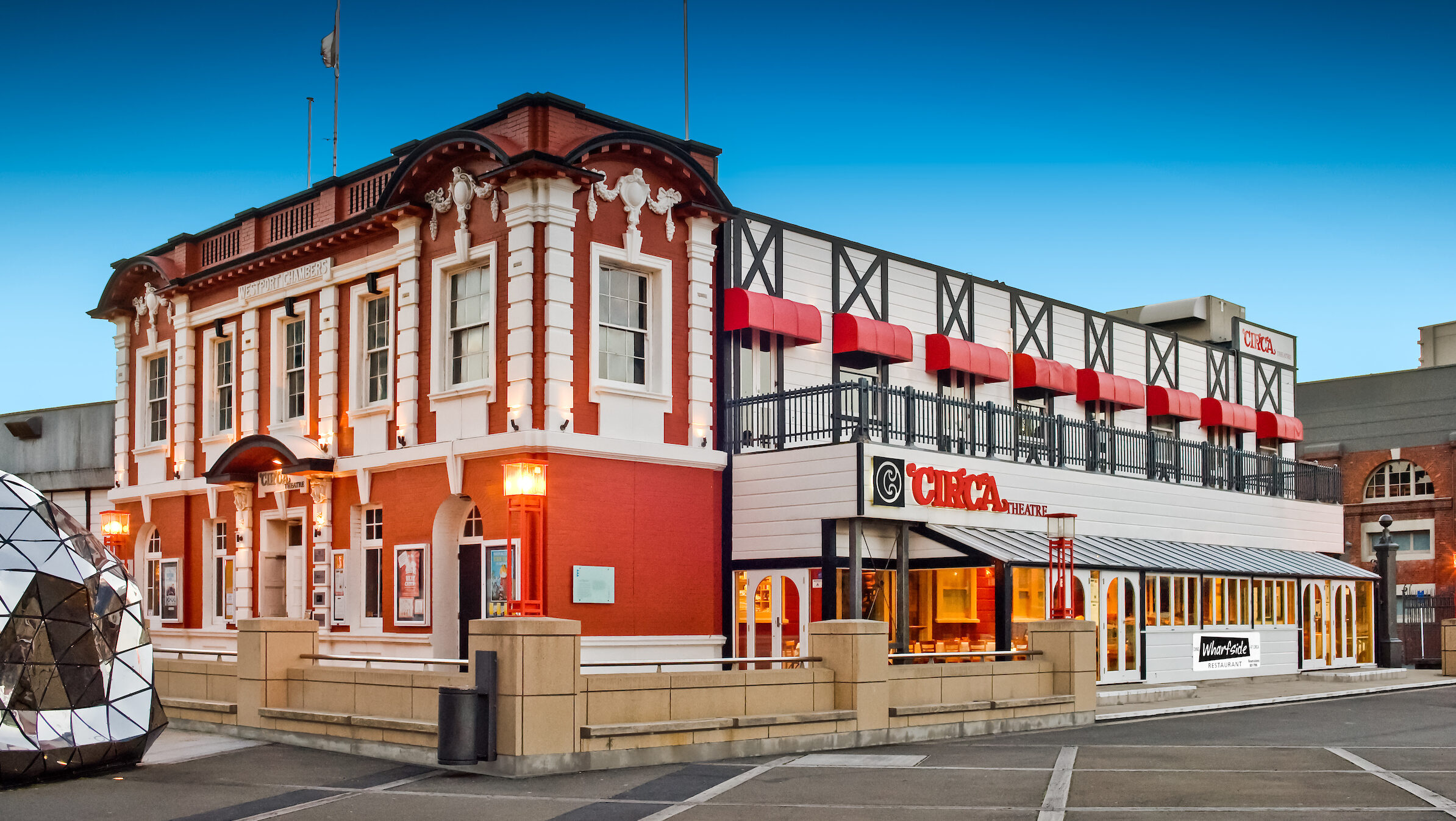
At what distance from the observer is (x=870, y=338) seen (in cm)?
2577

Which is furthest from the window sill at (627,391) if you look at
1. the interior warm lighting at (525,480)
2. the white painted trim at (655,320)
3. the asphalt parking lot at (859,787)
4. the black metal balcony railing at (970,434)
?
the asphalt parking lot at (859,787)

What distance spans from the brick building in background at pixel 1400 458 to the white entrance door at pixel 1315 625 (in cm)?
1373

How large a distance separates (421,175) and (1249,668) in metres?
19.4

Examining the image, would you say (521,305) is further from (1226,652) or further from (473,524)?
(1226,652)

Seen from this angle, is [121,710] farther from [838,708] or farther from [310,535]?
[310,535]

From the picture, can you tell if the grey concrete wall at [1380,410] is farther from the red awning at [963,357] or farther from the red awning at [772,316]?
the red awning at [772,316]

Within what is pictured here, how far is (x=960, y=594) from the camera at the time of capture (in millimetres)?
25125

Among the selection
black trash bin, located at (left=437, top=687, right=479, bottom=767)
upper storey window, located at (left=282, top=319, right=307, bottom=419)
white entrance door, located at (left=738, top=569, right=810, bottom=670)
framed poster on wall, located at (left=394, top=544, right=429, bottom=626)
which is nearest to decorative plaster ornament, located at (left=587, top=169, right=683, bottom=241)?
white entrance door, located at (left=738, top=569, right=810, bottom=670)

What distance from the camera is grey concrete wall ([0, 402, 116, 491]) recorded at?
34.8 metres

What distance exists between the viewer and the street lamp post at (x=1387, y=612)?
3447 cm

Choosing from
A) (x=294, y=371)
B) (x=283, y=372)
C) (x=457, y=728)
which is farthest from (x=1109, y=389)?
(x=457, y=728)

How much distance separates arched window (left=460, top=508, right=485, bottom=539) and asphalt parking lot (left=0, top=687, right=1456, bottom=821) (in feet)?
20.3

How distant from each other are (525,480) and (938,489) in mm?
8396

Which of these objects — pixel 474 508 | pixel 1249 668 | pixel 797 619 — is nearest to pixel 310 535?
pixel 474 508
